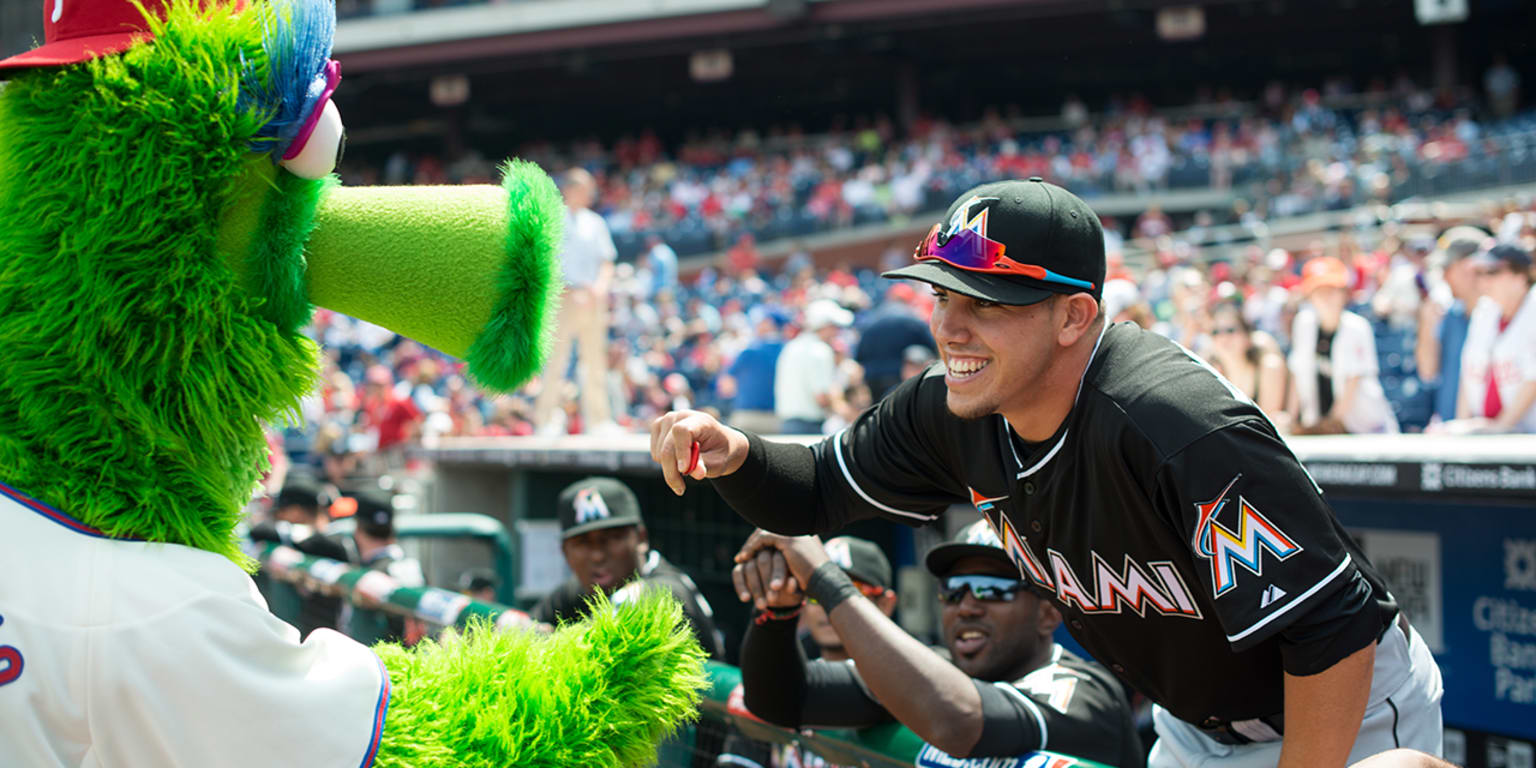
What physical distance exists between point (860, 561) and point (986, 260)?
1692mm

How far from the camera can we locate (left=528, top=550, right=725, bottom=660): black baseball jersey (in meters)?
3.27

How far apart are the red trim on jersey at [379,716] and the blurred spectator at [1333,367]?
15.2 ft

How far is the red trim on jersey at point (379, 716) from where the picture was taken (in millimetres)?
1438

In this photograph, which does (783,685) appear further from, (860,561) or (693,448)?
(860,561)

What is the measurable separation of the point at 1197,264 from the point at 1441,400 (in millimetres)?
6497

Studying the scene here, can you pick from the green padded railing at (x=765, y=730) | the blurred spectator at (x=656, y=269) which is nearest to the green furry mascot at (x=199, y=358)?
the green padded railing at (x=765, y=730)

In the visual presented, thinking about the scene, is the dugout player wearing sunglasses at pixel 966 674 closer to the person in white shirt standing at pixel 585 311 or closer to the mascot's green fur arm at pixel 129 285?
the mascot's green fur arm at pixel 129 285

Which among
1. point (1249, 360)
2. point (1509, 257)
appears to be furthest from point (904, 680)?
point (1249, 360)

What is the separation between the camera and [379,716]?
1.46 metres

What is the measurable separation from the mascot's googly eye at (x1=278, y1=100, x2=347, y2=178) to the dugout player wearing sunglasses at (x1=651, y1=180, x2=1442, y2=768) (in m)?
0.66

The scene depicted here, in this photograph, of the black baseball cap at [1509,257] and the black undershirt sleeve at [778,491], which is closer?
the black undershirt sleeve at [778,491]

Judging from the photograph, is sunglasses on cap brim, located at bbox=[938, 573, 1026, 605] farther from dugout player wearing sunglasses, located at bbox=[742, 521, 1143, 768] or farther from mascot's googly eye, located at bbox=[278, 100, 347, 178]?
mascot's googly eye, located at bbox=[278, 100, 347, 178]

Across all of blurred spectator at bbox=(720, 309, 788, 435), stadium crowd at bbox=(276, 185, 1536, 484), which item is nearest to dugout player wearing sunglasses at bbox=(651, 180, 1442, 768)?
stadium crowd at bbox=(276, 185, 1536, 484)

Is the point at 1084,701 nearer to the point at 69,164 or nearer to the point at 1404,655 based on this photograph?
the point at 1404,655
